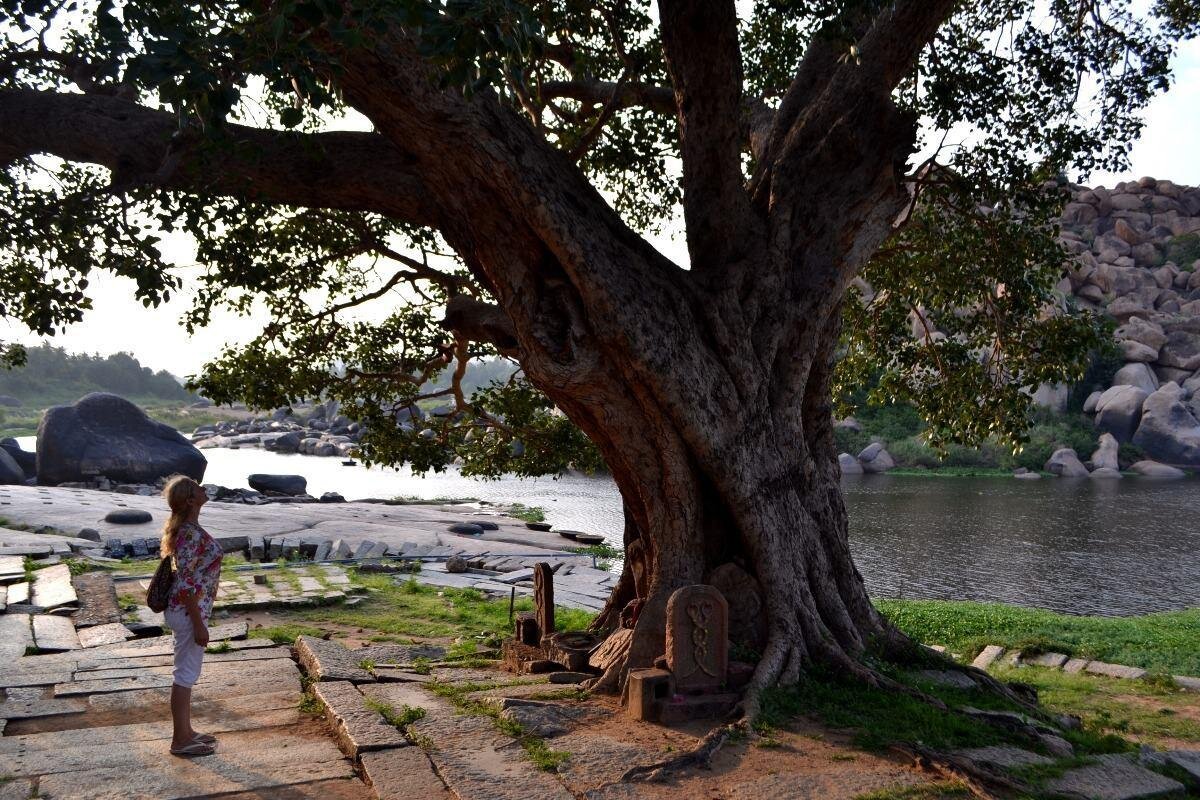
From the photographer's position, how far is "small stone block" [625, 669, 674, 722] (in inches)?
243

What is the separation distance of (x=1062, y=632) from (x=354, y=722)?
1029 cm

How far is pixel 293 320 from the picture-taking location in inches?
428

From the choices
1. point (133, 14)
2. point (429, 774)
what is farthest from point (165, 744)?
point (133, 14)

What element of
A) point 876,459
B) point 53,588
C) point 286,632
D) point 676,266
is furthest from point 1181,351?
point 53,588

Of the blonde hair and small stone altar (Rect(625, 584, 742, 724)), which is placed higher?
the blonde hair

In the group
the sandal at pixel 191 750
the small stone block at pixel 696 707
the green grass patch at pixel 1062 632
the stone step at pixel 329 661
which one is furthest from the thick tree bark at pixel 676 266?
the green grass patch at pixel 1062 632

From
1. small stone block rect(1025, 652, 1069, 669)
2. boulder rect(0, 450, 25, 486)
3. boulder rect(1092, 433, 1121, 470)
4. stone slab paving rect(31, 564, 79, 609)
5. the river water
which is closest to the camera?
stone slab paving rect(31, 564, 79, 609)

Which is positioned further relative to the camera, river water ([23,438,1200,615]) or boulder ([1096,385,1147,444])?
boulder ([1096,385,1147,444])

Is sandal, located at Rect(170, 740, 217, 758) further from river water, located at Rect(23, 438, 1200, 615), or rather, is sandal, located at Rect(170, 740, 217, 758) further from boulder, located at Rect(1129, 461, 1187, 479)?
boulder, located at Rect(1129, 461, 1187, 479)

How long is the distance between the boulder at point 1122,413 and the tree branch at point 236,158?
4375 centimetres

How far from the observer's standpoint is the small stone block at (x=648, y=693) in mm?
6176

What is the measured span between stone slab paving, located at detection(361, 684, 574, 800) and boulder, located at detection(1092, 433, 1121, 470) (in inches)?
1620

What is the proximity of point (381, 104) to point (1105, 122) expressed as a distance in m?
7.30

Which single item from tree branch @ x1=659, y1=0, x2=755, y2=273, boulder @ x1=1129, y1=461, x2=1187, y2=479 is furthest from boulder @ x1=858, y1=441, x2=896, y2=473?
tree branch @ x1=659, y1=0, x2=755, y2=273
